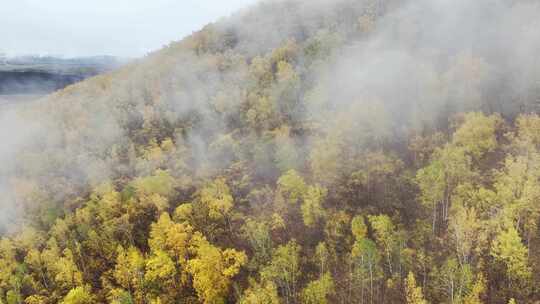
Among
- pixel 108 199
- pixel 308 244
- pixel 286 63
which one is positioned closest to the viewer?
pixel 308 244

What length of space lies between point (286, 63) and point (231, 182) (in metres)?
69.6

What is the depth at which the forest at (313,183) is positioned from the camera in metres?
73.2

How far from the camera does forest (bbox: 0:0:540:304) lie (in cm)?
7325

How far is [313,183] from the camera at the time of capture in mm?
99125

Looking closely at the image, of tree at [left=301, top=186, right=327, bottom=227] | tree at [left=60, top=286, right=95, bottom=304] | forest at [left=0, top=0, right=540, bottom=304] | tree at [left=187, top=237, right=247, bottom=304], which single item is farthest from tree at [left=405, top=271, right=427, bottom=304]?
tree at [left=60, top=286, right=95, bottom=304]

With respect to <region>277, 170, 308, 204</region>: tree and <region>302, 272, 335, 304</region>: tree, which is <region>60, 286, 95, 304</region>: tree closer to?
<region>302, 272, 335, 304</region>: tree

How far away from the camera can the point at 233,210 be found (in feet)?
324

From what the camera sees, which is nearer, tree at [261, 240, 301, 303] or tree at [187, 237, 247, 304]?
tree at [261, 240, 301, 303]

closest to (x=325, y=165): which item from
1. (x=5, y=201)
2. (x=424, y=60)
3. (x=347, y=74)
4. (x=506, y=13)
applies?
(x=347, y=74)

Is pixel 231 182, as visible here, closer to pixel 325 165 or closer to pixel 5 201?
pixel 325 165

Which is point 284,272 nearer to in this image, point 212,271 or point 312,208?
point 212,271

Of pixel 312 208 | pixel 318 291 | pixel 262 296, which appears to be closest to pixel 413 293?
pixel 318 291

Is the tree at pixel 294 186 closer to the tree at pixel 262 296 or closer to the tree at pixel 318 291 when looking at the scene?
the tree at pixel 318 291

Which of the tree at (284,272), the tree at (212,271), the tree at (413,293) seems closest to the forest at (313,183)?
the tree at (212,271)
